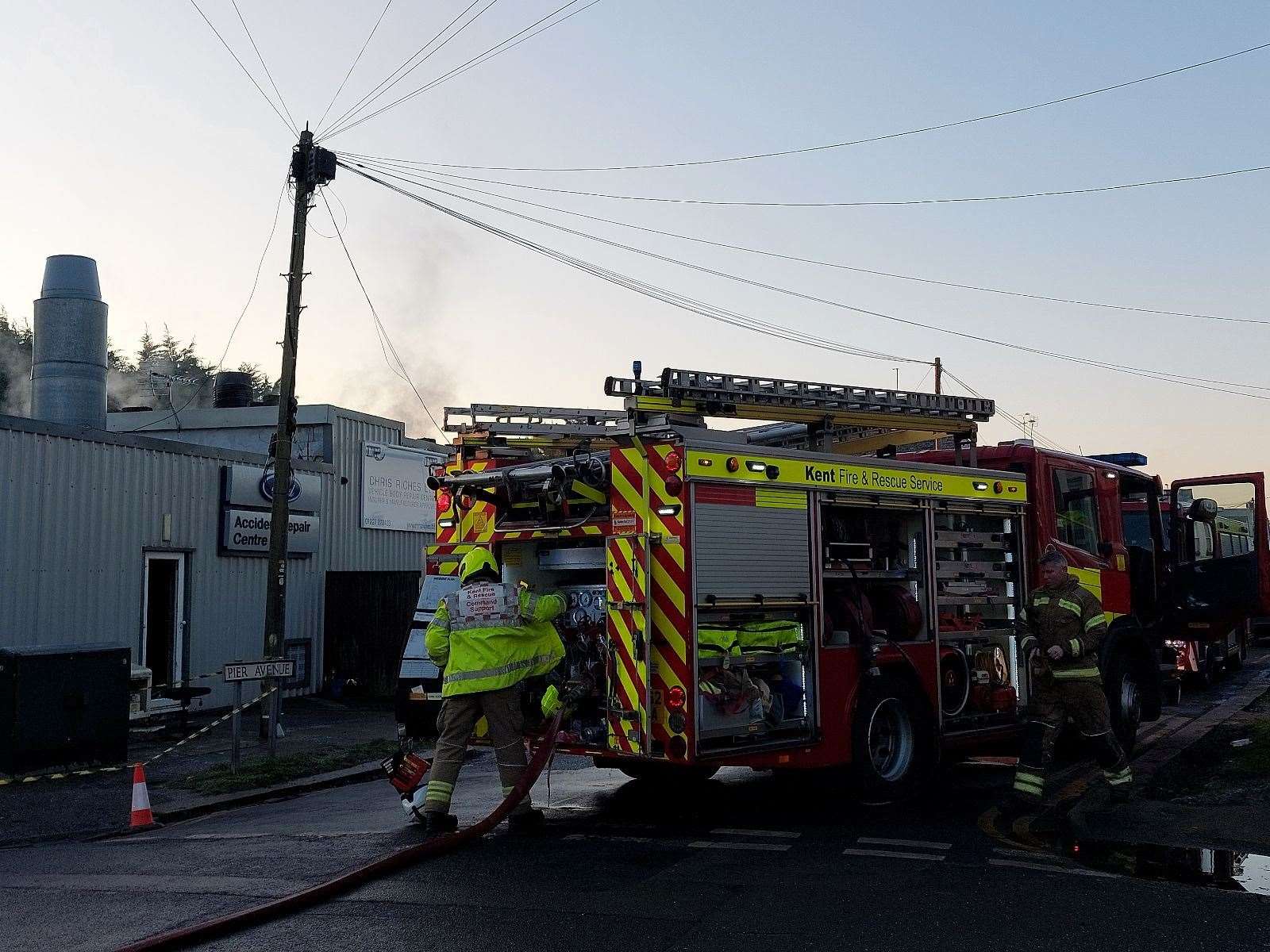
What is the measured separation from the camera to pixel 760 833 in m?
7.71

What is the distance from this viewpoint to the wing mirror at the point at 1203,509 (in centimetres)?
1217

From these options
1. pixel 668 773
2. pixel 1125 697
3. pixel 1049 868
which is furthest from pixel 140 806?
pixel 1125 697

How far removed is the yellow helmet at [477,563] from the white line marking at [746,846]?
2162 mm

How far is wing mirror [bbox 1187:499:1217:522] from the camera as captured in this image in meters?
12.2

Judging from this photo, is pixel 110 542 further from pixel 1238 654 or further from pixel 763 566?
pixel 1238 654

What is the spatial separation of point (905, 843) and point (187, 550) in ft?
40.2

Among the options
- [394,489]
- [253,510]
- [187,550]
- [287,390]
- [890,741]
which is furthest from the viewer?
[394,489]

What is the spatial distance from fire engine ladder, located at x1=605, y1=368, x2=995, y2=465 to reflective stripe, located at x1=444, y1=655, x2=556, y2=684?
1726mm

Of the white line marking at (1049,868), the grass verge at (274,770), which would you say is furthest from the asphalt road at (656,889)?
the grass verge at (274,770)

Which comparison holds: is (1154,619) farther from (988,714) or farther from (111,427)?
(111,427)

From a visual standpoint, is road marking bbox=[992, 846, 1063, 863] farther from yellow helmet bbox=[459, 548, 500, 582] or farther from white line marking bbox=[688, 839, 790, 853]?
yellow helmet bbox=[459, 548, 500, 582]

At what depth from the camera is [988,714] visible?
999 centimetres

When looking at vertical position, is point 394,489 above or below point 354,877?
above

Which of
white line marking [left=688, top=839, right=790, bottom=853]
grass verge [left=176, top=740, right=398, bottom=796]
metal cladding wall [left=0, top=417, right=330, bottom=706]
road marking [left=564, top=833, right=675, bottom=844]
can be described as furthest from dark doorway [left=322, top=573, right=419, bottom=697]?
white line marking [left=688, top=839, right=790, bottom=853]
